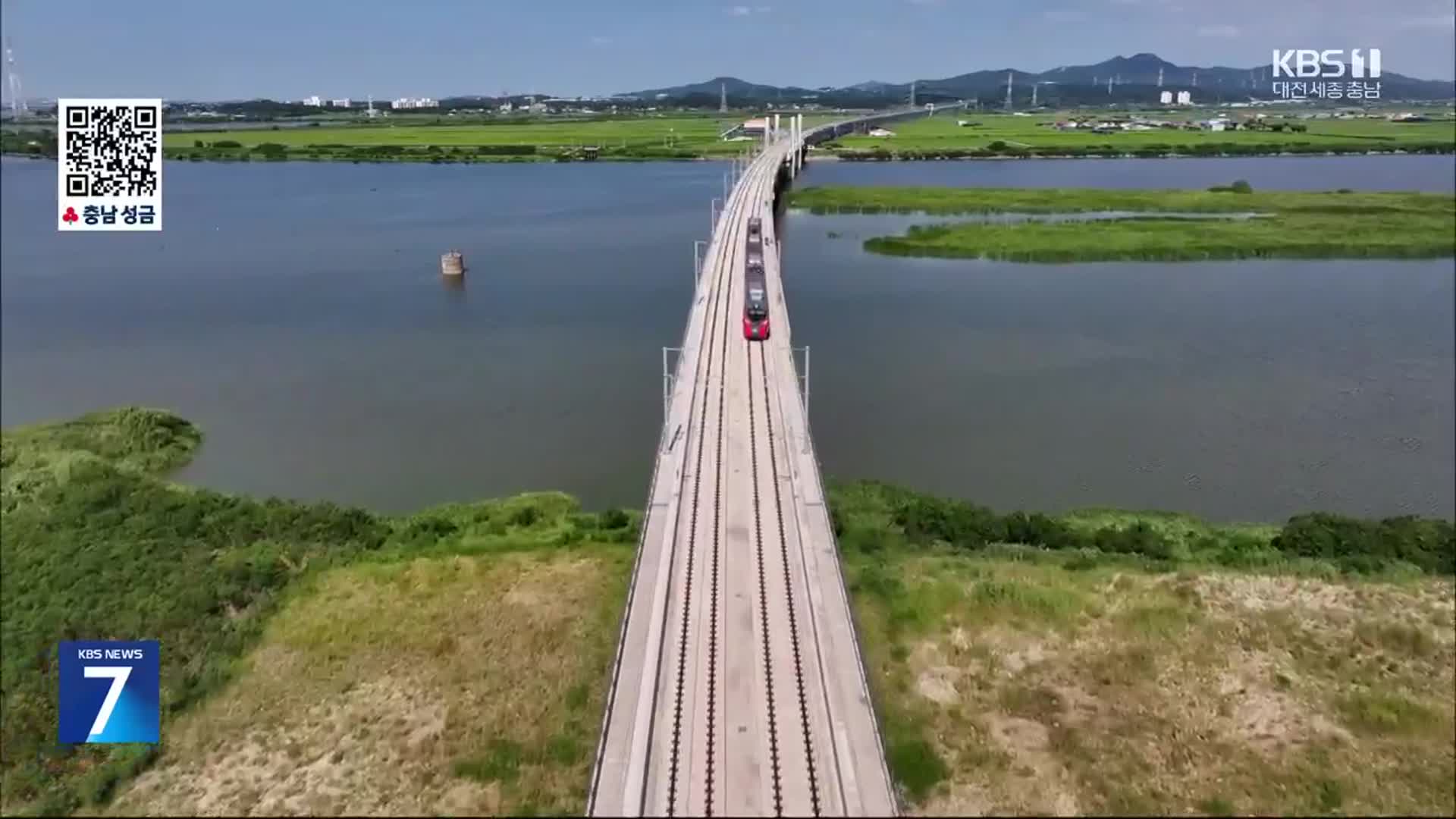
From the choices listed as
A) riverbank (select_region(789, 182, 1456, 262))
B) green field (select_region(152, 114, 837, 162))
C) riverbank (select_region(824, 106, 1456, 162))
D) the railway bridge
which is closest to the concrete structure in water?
riverbank (select_region(789, 182, 1456, 262))

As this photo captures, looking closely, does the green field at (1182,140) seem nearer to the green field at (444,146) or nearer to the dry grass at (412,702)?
the green field at (444,146)

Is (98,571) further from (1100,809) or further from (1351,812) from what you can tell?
(1351,812)

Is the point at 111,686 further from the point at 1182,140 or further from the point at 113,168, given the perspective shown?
the point at 1182,140

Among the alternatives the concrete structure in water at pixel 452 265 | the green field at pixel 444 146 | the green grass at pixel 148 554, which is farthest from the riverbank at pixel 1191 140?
the green grass at pixel 148 554

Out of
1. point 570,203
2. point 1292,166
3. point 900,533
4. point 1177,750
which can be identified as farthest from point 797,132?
point 1177,750

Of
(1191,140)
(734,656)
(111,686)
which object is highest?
(1191,140)

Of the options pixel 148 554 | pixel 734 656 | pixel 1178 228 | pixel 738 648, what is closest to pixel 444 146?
pixel 1178 228

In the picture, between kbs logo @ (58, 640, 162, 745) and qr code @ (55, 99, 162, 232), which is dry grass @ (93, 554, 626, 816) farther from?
qr code @ (55, 99, 162, 232)
